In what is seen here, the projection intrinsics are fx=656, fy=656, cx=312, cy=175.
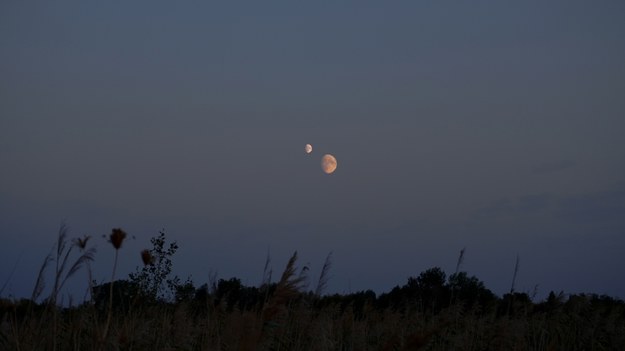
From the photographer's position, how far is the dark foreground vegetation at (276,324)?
241cm

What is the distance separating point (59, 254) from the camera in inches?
114

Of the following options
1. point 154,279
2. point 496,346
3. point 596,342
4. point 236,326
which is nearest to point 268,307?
point 236,326

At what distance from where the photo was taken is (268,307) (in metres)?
1.66

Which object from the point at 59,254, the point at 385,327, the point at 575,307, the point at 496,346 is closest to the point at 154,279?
the point at 385,327

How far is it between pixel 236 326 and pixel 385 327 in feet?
24.9

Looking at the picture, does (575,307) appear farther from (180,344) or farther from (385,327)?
(180,344)

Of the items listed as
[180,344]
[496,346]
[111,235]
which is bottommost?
[180,344]

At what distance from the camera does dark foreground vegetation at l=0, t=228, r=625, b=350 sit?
2.41 meters

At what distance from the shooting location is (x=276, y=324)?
Result: 1.66 m

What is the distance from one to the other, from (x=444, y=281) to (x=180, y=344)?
58.2 feet

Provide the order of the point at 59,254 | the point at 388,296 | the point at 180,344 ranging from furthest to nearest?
the point at 388,296 → the point at 180,344 → the point at 59,254

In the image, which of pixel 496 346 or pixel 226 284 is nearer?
pixel 496 346

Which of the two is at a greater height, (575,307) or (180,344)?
(575,307)

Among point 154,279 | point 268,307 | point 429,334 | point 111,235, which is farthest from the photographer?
point 154,279
